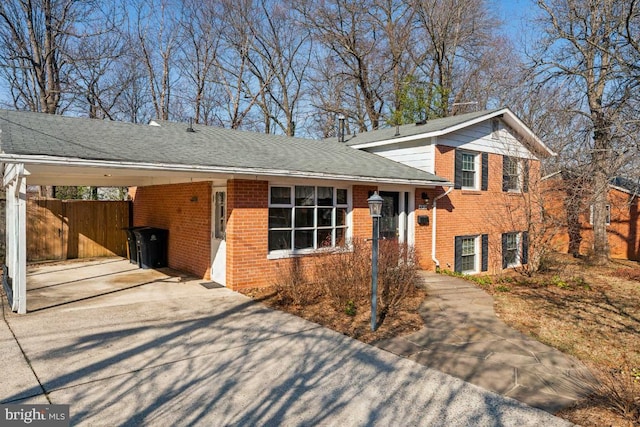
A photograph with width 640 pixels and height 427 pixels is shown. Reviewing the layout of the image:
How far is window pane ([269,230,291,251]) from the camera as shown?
29.8 ft

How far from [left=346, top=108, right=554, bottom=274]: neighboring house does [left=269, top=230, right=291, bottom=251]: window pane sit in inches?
167

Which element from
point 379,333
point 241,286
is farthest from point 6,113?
point 379,333

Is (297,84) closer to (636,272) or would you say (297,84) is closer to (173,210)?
(173,210)

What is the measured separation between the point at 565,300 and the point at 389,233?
439 centimetres

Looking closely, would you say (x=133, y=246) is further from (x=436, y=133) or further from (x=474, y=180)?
(x=474, y=180)

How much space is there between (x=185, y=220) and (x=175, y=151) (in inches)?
108

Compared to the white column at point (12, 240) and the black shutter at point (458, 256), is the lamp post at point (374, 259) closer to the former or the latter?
the white column at point (12, 240)

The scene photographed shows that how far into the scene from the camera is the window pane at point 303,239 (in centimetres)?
945

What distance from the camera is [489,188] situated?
44.4 ft

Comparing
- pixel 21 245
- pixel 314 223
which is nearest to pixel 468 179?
pixel 314 223

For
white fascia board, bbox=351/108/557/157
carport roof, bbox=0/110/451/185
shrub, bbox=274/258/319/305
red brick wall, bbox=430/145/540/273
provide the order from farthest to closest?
red brick wall, bbox=430/145/540/273
white fascia board, bbox=351/108/557/157
shrub, bbox=274/258/319/305
carport roof, bbox=0/110/451/185

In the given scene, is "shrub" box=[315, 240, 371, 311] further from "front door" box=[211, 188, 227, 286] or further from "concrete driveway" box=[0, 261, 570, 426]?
"front door" box=[211, 188, 227, 286]

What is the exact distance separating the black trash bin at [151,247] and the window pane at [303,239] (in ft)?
13.2

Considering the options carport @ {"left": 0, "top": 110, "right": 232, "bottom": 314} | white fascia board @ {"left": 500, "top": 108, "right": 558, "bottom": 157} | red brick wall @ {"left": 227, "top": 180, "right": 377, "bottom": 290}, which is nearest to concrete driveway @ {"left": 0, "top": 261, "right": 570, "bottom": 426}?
carport @ {"left": 0, "top": 110, "right": 232, "bottom": 314}
